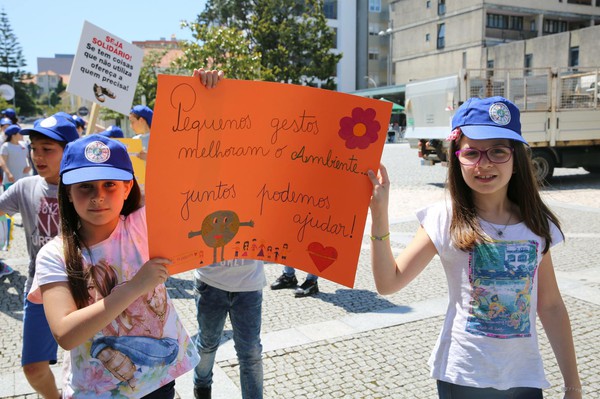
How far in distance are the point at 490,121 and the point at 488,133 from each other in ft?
0.20

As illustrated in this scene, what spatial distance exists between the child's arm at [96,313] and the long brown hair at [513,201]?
1.06m

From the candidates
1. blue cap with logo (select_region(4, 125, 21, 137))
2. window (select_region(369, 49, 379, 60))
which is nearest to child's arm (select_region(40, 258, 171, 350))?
blue cap with logo (select_region(4, 125, 21, 137))

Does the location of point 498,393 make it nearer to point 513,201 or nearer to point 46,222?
point 513,201

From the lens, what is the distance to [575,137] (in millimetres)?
13227

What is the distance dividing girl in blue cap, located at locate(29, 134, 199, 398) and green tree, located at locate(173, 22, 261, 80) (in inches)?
831

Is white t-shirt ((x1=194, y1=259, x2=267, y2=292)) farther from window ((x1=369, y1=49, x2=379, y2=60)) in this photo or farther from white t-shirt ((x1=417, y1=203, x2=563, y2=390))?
window ((x1=369, y1=49, x2=379, y2=60))

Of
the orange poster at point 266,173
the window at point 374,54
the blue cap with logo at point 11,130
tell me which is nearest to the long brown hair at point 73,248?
the orange poster at point 266,173

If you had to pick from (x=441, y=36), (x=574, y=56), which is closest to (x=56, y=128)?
(x=574, y=56)

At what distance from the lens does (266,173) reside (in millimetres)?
1931

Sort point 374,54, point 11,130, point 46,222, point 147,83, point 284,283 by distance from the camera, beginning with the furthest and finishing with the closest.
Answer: point 374,54
point 147,83
point 11,130
point 284,283
point 46,222

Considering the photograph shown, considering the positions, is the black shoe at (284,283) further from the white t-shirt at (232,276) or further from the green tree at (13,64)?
the green tree at (13,64)

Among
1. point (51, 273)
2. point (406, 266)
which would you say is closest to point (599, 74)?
Result: point (406, 266)

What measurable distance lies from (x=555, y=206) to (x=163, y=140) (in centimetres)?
1042

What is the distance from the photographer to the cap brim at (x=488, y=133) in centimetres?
180
